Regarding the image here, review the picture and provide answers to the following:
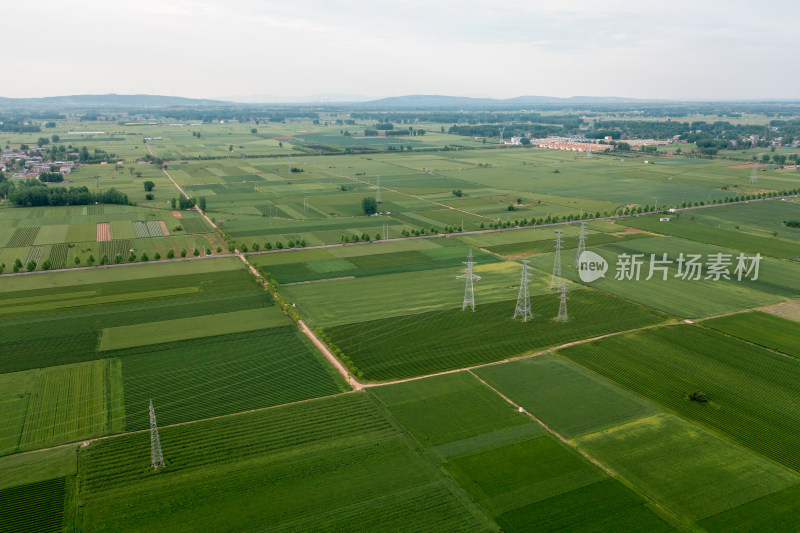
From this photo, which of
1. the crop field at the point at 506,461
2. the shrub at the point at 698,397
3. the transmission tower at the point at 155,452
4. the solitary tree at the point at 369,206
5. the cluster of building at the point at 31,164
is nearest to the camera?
the crop field at the point at 506,461

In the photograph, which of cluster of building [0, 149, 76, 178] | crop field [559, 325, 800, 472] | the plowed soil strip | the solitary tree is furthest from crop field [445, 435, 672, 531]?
→ cluster of building [0, 149, 76, 178]

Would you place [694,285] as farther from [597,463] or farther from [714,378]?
[597,463]

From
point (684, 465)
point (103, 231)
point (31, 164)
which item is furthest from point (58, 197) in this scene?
point (684, 465)

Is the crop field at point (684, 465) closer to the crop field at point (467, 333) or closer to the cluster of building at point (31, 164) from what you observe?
the crop field at point (467, 333)

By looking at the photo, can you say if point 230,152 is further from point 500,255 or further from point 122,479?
point 122,479

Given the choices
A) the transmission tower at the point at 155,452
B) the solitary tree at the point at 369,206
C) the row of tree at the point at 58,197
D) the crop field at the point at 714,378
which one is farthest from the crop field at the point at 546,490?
the row of tree at the point at 58,197

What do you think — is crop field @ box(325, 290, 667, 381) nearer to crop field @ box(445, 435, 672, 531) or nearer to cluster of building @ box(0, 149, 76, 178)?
crop field @ box(445, 435, 672, 531)

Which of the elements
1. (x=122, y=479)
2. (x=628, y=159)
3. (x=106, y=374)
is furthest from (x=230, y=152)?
(x=122, y=479)
